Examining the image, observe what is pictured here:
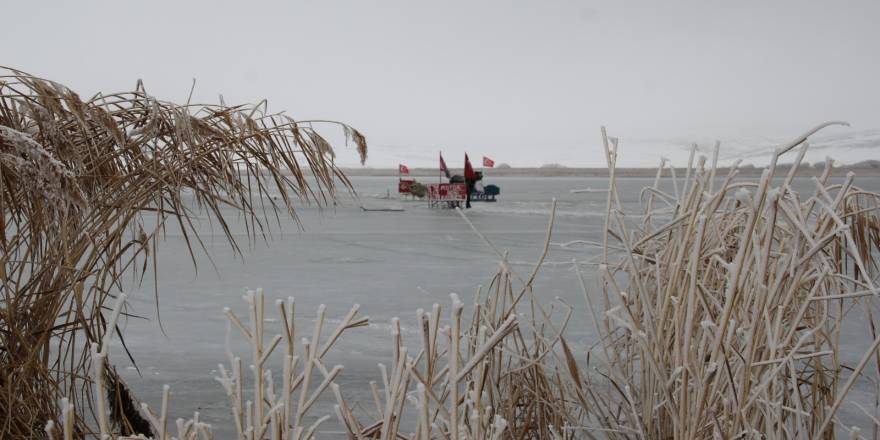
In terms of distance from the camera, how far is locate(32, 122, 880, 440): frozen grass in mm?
1140

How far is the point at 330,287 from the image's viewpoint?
24.2ft

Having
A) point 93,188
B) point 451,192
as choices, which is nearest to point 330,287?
point 93,188

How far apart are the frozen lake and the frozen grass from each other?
290 mm

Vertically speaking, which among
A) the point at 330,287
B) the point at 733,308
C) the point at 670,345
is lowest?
the point at 330,287

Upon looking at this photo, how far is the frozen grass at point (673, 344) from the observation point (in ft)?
3.74

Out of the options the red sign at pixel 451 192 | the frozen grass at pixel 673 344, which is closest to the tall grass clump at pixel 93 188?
the frozen grass at pixel 673 344

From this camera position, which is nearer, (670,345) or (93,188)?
(670,345)

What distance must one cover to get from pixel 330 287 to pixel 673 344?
5.72 m

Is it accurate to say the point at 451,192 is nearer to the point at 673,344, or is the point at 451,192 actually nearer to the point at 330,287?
the point at 330,287

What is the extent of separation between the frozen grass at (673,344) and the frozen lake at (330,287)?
0.29 meters

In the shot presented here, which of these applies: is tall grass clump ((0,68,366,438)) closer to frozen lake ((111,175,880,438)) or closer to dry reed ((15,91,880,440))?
dry reed ((15,91,880,440))

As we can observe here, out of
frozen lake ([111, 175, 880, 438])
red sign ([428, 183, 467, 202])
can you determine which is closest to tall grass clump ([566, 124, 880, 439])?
frozen lake ([111, 175, 880, 438])

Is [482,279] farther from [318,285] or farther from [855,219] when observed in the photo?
[855,219]

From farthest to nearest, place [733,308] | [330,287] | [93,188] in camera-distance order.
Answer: [330,287]
[93,188]
[733,308]
